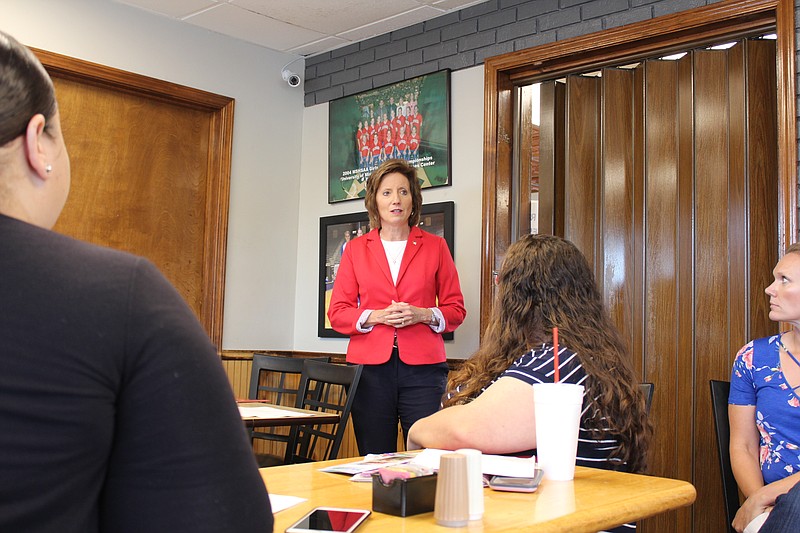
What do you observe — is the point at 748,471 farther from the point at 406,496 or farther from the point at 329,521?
the point at 329,521

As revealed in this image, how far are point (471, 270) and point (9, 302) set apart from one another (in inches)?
139

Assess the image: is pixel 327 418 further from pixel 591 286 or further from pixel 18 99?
pixel 18 99

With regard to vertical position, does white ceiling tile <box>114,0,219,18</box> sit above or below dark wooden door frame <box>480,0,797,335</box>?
above

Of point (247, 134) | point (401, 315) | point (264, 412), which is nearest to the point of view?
point (264, 412)

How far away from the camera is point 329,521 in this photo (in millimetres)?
1067

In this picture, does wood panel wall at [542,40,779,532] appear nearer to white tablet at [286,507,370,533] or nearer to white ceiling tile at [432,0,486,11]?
white ceiling tile at [432,0,486,11]

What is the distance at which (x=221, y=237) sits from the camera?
4672 mm

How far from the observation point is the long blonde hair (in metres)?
1.67

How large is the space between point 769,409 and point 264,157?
3.35 m

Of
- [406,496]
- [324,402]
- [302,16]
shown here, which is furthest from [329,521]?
[302,16]

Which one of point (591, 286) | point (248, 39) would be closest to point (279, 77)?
point (248, 39)

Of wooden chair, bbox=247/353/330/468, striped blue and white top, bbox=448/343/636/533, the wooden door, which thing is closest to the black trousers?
wooden chair, bbox=247/353/330/468

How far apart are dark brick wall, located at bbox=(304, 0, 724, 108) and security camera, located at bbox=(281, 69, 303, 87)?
3.1 inches

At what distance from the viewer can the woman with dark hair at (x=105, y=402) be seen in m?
0.69
